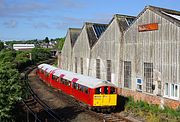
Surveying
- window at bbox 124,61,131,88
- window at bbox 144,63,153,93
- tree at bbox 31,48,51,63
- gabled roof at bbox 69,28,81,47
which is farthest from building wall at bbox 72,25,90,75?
Result: tree at bbox 31,48,51,63

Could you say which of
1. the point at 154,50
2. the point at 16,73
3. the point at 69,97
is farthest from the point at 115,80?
the point at 16,73

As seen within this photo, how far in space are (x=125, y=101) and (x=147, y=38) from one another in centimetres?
626

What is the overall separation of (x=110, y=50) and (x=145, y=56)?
261 inches

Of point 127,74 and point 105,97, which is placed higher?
point 127,74

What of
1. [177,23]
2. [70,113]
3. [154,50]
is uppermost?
[177,23]

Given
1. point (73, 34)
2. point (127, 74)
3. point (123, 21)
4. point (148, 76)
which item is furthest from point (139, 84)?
point (73, 34)

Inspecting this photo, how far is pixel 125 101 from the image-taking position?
26281mm

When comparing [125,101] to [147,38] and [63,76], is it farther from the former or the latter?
[63,76]

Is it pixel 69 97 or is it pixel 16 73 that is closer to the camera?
pixel 16 73

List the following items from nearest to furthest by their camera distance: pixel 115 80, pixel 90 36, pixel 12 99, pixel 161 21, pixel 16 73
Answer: pixel 12 99 < pixel 16 73 < pixel 161 21 < pixel 115 80 < pixel 90 36

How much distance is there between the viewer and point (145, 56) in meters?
24.8

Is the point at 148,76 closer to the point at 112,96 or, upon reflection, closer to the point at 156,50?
the point at 156,50

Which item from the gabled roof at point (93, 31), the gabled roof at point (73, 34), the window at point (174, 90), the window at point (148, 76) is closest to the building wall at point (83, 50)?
the gabled roof at point (93, 31)

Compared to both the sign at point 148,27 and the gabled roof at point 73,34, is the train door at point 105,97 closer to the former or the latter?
the sign at point 148,27
